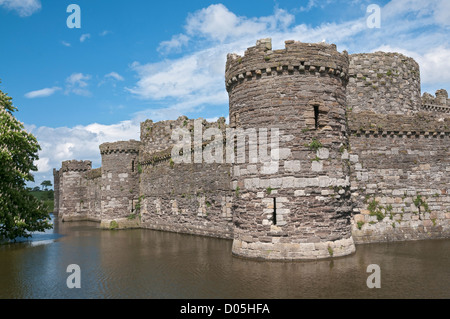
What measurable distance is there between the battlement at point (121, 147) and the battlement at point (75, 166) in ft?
40.2

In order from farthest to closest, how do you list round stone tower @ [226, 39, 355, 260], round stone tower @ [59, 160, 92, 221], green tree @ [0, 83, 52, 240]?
round stone tower @ [59, 160, 92, 221] < green tree @ [0, 83, 52, 240] < round stone tower @ [226, 39, 355, 260]

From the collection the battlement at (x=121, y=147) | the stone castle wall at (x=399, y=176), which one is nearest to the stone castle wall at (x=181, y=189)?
the battlement at (x=121, y=147)

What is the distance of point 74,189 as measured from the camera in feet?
129

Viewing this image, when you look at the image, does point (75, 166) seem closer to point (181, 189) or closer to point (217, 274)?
point (181, 189)

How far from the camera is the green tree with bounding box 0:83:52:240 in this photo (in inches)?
739

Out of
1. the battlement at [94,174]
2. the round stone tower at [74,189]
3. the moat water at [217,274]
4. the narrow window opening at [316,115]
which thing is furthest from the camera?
the round stone tower at [74,189]

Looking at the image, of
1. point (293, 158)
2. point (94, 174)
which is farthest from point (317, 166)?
point (94, 174)

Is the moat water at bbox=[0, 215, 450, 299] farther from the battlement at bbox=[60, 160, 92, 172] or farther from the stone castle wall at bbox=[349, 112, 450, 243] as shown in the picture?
the battlement at bbox=[60, 160, 92, 172]

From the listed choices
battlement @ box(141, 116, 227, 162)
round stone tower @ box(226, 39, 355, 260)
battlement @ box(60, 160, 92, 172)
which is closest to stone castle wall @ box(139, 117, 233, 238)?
battlement @ box(141, 116, 227, 162)

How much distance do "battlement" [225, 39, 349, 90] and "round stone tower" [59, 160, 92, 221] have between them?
3077 cm

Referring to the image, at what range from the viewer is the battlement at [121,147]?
2819cm

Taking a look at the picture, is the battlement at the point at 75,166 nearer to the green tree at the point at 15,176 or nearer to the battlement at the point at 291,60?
the green tree at the point at 15,176

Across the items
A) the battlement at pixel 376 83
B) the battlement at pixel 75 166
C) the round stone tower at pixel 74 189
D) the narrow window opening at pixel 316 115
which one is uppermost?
the battlement at pixel 376 83
